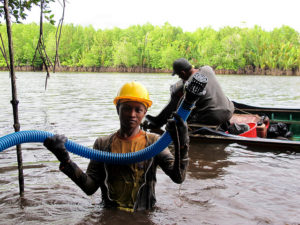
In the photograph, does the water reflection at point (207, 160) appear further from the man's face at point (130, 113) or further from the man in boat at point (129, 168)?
the man's face at point (130, 113)

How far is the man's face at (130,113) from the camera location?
110 inches

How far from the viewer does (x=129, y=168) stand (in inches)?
113

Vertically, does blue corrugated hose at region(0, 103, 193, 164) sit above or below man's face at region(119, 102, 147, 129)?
below

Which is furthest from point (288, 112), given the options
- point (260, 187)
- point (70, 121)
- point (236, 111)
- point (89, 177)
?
point (89, 177)

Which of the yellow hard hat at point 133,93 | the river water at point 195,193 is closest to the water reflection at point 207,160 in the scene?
the river water at point 195,193

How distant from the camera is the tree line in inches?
3492

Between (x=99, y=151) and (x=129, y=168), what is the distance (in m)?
0.33

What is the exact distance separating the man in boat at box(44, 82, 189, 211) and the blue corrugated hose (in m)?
0.17

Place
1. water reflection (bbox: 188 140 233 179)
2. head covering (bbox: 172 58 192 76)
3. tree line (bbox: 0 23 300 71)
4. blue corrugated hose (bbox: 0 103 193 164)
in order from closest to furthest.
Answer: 1. blue corrugated hose (bbox: 0 103 193 164)
2. water reflection (bbox: 188 140 233 179)
3. head covering (bbox: 172 58 192 76)
4. tree line (bbox: 0 23 300 71)

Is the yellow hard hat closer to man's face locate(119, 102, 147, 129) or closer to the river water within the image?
man's face locate(119, 102, 147, 129)

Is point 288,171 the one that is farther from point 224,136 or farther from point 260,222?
point 260,222

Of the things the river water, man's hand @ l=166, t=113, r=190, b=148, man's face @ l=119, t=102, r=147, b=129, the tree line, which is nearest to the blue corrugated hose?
man's hand @ l=166, t=113, r=190, b=148

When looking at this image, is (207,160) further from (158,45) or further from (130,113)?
(158,45)

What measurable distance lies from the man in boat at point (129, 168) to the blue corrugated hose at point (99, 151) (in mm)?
174
